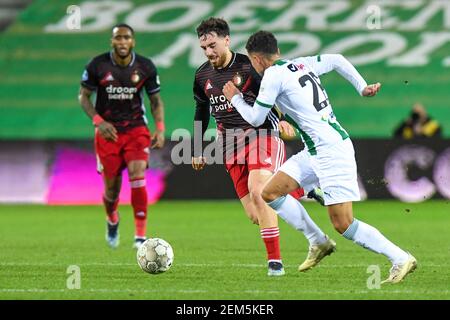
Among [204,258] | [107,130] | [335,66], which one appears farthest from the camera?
[107,130]

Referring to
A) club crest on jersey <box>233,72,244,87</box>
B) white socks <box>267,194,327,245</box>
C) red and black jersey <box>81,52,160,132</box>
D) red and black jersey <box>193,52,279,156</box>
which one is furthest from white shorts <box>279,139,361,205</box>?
red and black jersey <box>81,52,160,132</box>

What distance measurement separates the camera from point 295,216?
835 cm

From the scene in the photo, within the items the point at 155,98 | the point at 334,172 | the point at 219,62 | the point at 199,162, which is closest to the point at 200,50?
the point at 155,98

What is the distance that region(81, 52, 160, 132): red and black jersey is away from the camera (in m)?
11.0

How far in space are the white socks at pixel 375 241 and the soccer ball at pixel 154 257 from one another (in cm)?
147

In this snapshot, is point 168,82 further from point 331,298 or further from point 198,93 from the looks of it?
point 331,298

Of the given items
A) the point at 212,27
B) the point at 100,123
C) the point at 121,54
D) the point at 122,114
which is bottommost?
the point at 100,123

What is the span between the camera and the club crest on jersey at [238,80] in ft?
28.8

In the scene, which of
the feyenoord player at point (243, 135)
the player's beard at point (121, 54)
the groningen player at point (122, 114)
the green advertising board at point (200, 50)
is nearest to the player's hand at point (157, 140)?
the groningen player at point (122, 114)

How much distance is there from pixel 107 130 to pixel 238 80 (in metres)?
2.43

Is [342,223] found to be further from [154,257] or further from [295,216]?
[154,257]

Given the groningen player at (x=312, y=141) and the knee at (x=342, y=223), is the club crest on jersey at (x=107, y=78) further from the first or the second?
the knee at (x=342, y=223)

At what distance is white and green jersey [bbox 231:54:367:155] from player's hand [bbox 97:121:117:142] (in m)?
3.14

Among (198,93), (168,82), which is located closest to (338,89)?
(168,82)
